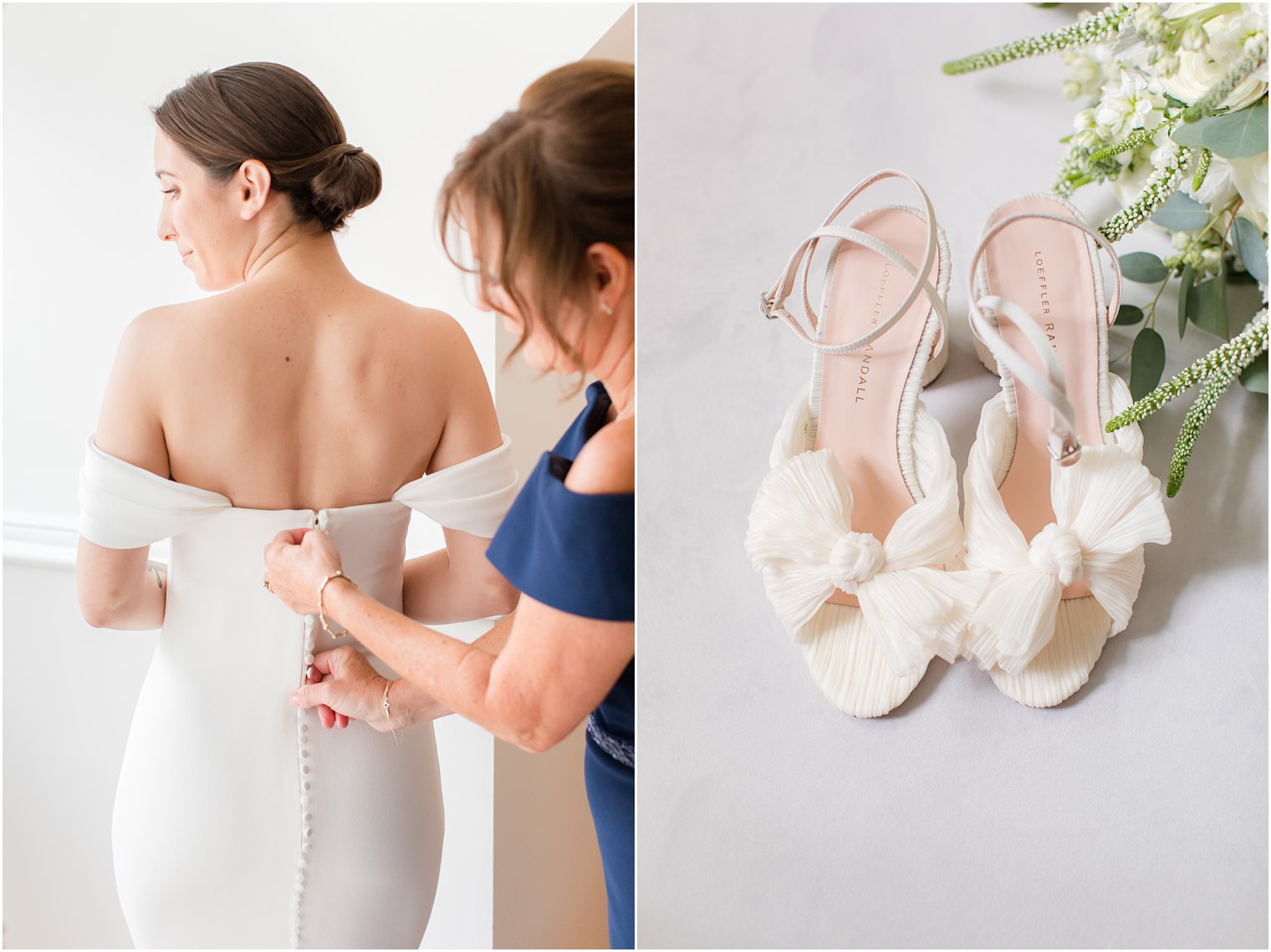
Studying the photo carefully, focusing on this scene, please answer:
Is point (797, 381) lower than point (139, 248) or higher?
lower

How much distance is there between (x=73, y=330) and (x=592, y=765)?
0.55 meters

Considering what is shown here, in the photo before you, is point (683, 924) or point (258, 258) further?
point (258, 258)

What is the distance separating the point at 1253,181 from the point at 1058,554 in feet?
0.67

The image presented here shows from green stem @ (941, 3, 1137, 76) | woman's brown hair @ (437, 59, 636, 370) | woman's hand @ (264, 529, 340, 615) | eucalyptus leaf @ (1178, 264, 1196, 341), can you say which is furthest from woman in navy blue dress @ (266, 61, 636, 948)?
eucalyptus leaf @ (1178, 264, 1196, 341)

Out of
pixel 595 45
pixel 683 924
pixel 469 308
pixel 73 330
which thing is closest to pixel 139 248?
pixel 73 330

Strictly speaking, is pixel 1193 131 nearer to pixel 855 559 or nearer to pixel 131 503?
pixel 855 559

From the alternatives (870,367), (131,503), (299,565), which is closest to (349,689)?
(299,565)

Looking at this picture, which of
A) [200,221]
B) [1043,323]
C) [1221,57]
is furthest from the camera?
[200,221]

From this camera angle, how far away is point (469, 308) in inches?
21.1

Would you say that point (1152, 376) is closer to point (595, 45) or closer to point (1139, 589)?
point (1139, 589)

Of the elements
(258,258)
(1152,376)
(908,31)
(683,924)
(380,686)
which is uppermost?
(908,31)

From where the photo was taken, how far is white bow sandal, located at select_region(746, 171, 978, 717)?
408mm

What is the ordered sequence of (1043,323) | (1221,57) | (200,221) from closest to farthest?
1. (1221,57)
2. (1043,323)
3. (200,221)

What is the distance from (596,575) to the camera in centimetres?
43
